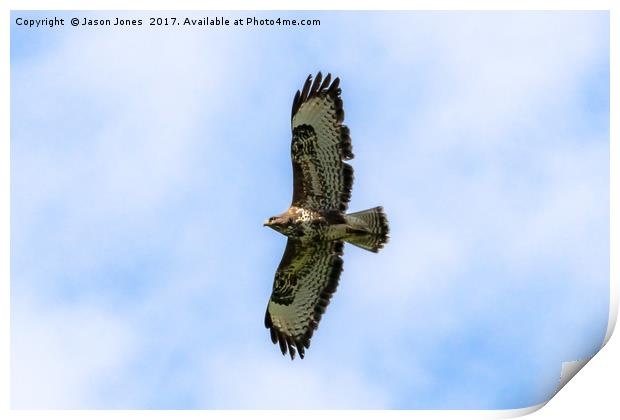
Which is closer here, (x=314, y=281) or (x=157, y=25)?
(x=157, y=25)

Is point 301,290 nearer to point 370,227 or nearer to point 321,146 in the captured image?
point 370,227

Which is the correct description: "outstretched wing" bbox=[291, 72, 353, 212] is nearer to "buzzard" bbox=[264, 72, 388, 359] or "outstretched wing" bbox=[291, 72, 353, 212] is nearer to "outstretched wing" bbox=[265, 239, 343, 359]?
"buzzard" bbox=[264, 72, 388, 359]

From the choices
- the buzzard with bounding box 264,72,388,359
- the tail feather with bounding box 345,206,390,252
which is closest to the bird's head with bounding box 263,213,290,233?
the buzzard with bounding box 264,72,388,359
